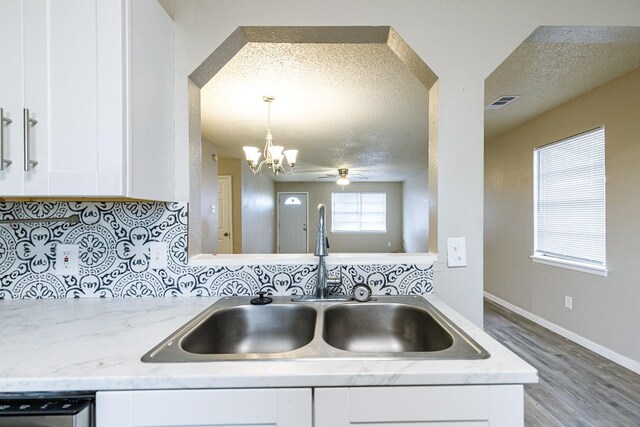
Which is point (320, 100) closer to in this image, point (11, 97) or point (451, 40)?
point (451, 40)

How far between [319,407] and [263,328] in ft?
1.85

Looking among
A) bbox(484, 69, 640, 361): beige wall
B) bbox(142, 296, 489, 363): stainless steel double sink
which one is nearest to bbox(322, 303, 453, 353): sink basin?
bbox(142, 296, 489, 363): stainless steel double sink

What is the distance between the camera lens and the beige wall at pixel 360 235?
10.1m

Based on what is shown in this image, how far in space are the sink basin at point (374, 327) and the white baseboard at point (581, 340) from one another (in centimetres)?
266

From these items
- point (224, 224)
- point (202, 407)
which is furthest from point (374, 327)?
point (224, 224)

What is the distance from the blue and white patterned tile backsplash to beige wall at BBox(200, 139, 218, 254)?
3129 mm

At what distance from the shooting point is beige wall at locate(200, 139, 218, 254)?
4535 millimetres

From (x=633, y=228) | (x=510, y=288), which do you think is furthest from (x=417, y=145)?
(x=633, y=228)

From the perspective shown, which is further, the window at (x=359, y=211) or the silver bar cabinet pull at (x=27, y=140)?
the window at (x=359, y=211)

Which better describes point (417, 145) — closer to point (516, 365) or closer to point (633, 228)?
point (633, 228)

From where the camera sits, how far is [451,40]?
54.0 inches

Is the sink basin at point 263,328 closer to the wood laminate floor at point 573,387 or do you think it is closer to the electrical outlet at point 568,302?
the wood laminate floor at point 573,387

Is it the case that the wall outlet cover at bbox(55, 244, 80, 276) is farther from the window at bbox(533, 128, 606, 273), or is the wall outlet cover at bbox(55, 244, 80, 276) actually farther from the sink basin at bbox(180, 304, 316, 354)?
the window at bbox(533, 128, 606, 273)

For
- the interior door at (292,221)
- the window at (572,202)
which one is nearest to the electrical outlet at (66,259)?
the window at (572,202)
